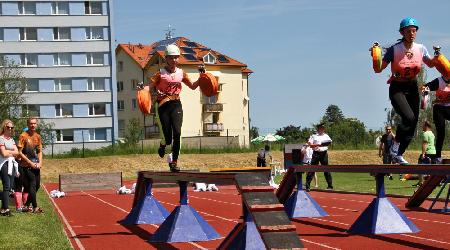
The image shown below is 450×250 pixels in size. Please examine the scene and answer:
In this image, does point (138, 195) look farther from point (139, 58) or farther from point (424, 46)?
point (139, 58)

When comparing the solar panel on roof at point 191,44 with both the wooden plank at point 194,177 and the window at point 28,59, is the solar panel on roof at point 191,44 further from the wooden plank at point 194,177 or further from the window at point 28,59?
the wooden plank at point 194,177

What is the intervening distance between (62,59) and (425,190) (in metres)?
64.6

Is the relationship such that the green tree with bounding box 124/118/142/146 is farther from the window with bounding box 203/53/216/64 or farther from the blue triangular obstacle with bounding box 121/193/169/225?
the blue triangular obstacle with bounding box 121/193/169/225

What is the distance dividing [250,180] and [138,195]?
6.84 metres

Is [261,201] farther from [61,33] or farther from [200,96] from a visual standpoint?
[200,96]

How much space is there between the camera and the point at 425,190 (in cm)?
1445

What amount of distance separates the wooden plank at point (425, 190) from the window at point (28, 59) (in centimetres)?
6363

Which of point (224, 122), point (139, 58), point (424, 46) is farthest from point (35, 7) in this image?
point (424, 46)

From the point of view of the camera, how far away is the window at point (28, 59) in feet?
243

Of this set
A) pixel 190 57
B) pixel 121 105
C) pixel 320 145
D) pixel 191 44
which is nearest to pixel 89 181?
pixel 320 145

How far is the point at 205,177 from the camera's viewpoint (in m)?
10.0

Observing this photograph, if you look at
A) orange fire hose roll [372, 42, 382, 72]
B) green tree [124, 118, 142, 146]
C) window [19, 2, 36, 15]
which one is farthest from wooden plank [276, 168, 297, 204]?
window [19, 2, 36, 15]

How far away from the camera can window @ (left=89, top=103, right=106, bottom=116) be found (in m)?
76.7

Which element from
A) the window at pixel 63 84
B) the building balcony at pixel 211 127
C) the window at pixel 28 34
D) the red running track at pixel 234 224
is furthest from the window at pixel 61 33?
the red running track at pixel 234 224
